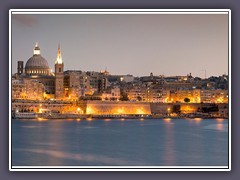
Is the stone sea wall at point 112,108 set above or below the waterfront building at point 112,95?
below

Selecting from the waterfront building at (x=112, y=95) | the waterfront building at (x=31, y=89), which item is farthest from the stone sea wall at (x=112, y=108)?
the waterfront building at (x=31, y=89)

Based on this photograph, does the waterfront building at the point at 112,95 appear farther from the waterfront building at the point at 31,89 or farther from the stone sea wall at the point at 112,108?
the waterfront building at the point at 31,89

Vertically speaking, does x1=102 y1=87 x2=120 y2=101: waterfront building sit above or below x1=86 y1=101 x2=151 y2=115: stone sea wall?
above

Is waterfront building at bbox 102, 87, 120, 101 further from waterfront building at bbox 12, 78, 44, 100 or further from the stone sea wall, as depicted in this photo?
waterfront building at bbox 12, 78, 44, 100

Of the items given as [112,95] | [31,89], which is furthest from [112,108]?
[31,89]

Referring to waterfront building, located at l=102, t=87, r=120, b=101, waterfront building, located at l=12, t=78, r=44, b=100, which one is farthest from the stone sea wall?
waterfront building, located at l=12, t=78, r=44, b=100

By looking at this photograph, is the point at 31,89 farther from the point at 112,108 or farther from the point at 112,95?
the point at 112,108

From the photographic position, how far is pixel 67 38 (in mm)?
6902

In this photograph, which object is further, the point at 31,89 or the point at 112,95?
the point at 112,95

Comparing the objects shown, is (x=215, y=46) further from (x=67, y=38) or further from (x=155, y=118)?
(x=155, y=118)

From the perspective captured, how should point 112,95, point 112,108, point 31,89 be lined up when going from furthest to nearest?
point 112,95, point 31,89, point 112,108

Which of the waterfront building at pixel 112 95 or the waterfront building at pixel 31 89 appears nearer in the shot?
the waterfront building at pixel 31 89

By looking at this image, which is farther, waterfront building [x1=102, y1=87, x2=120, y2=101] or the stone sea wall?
waterfront building [x1=102, y1=87, x2=120, y2=101]

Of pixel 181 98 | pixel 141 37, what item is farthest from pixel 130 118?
pixel 141 37
